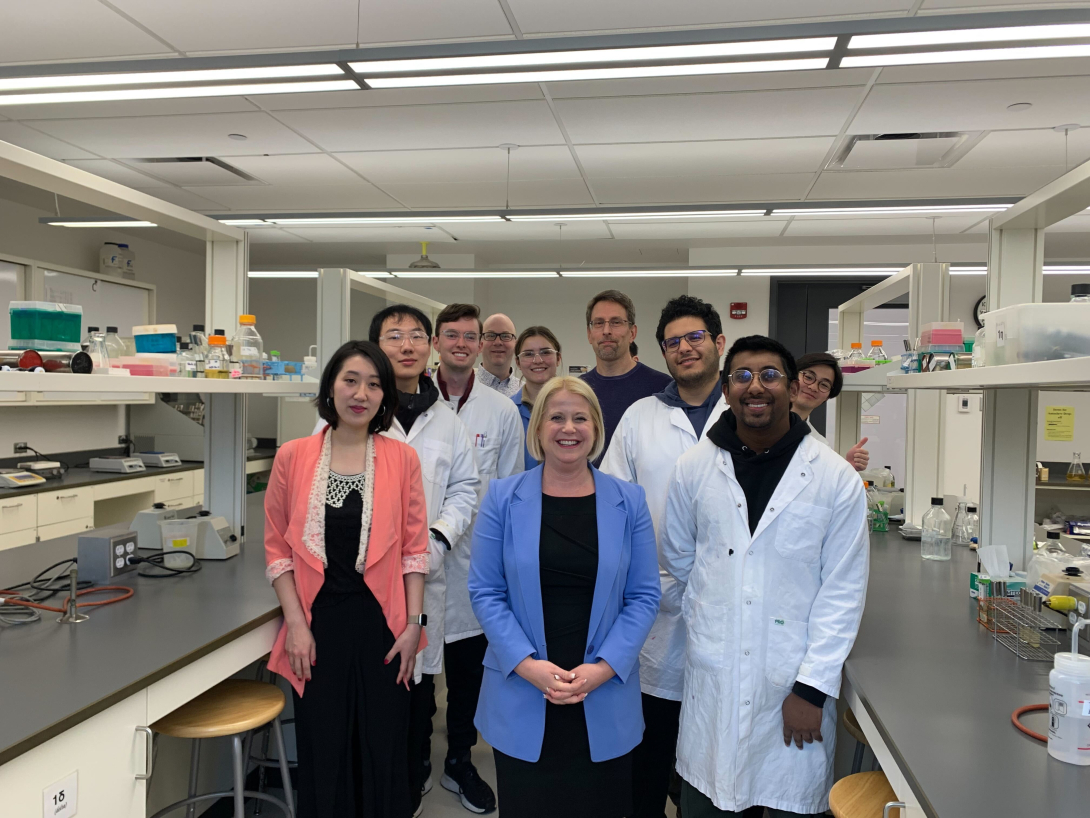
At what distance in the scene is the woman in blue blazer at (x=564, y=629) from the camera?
1.77 meters

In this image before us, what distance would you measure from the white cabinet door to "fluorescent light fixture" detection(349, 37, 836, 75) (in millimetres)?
1896

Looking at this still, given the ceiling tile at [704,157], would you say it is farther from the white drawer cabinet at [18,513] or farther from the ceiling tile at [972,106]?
the white drawer cabinet at [18,513]

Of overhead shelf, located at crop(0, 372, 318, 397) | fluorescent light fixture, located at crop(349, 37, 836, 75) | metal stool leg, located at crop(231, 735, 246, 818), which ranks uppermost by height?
fluorescent light fixture, located at crop(349, 37, 836, 75)

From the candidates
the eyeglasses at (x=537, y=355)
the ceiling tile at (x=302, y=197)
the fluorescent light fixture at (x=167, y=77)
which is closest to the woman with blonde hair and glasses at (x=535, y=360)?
the eyeglasses at (x=537, y=355)

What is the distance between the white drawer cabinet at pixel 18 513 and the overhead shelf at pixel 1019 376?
4.83m

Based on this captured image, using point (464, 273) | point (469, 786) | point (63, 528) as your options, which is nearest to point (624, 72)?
point (469, 786)

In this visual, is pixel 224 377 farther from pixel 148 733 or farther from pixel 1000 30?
pixel 1000 30

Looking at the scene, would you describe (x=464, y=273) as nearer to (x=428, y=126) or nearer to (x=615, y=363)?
(x=428, y=126)

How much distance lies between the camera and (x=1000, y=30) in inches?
79.4

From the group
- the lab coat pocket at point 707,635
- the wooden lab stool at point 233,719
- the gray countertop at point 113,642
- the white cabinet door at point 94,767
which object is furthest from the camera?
the wooden lab stool at point 233,719

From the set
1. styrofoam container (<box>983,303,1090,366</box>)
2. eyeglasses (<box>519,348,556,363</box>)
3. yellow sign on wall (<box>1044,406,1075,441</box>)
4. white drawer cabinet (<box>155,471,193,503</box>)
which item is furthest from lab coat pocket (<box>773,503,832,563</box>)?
yellow sign on wall (<box>1044,406,1075,441</box>)

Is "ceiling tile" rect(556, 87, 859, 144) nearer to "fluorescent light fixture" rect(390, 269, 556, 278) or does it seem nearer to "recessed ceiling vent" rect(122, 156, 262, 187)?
"fluorescent light fixture" rect(390, 269, 556, 278)

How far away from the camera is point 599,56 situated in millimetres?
2266

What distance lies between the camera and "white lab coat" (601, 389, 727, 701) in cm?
206
